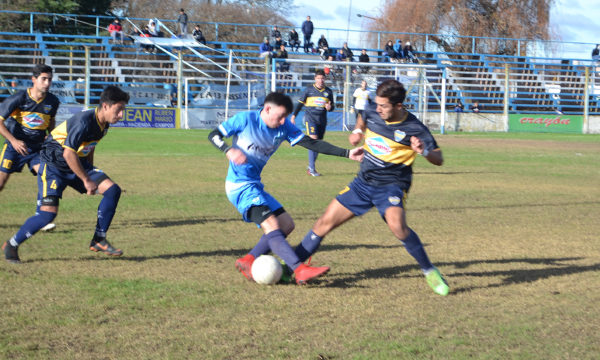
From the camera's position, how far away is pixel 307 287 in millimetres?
6008

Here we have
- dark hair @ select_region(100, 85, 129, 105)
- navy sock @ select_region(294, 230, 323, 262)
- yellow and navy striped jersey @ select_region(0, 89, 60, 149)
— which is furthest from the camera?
Answer: yellow and navy striped jersey @ select_region(0, 89, 60, 149)

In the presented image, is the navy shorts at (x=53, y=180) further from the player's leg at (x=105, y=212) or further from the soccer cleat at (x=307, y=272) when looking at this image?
the soccer cleat at (x=307, y=272)

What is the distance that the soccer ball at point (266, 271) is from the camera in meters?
5.99

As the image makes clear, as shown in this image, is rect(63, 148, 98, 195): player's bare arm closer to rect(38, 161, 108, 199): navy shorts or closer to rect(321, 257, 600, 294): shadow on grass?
rect(38, 161, 108, 199): navy shorts

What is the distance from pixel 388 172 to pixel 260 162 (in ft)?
3.71

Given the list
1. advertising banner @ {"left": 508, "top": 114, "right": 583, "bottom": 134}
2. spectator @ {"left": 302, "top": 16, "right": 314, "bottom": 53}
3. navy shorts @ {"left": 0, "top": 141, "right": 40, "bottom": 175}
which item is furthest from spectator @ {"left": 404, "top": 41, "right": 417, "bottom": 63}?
navy shorts @ {"left": 0, "top": 141, "right": 40, "bottom": 175}

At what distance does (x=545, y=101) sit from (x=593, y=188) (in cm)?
2974

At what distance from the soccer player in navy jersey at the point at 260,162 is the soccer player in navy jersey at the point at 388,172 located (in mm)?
204

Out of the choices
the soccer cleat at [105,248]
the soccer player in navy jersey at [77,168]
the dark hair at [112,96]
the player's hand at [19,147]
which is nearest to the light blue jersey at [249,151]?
the dark hair at [112,96]

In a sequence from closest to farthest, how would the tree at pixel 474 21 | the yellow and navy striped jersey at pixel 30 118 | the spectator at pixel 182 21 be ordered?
1. the yellow and navy striped jersey at pixel 30 118
2. the spectator at pixel 182 21
3. the tree at pixel 474 21

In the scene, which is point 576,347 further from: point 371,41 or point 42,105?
point 371,41

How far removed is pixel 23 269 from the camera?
646 cm

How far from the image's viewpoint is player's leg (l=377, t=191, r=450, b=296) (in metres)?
5.84

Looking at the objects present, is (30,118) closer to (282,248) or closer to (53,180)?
(53,180)
